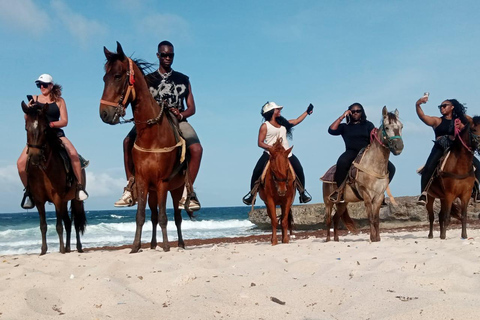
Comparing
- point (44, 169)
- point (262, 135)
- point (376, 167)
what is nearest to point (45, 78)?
point (44, 169)

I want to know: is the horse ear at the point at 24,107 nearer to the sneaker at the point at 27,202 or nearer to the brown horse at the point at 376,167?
the sneaker at the point at 27,202

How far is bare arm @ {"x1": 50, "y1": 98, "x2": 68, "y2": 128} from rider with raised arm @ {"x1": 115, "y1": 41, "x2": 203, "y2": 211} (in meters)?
1.20

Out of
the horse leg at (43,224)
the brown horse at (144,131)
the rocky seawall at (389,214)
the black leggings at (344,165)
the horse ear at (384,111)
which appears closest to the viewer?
the brown horse at (144,131)

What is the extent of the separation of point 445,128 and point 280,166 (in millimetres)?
3555

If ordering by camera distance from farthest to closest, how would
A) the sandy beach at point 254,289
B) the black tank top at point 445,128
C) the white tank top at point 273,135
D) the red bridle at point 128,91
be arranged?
1. the white tank top at point 273,135
2. the black tank top at point 445,128
3. the red bridle at point 128,91
4. the sandy beach at point 254,289

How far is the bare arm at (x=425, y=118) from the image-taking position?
982 centimetres

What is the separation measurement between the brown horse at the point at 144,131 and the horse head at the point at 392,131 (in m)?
3.83

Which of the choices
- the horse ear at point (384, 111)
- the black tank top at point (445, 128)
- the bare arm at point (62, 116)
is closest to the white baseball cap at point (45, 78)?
the bare arm at point (62, 116)

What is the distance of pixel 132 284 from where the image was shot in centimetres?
487

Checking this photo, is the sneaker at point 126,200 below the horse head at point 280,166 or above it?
below

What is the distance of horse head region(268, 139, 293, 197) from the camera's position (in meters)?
8.91

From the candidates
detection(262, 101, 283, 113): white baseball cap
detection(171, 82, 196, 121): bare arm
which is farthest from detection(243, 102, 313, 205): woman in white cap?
detection(171, 82, 196, 121): bare arm

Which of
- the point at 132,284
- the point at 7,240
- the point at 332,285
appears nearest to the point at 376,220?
the point at 332,285

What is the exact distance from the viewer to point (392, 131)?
8898 millimetres
